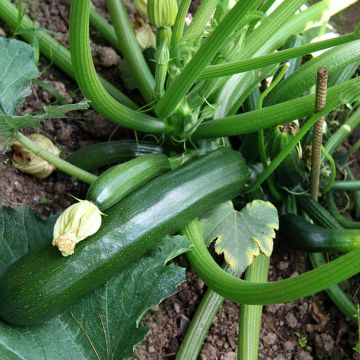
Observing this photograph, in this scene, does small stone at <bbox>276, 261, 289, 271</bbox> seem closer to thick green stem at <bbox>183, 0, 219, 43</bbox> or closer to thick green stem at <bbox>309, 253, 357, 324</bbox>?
thick green stem at <bbox>309, 253, 357, 324</bbox>

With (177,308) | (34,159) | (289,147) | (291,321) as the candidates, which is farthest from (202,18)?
(291,321)

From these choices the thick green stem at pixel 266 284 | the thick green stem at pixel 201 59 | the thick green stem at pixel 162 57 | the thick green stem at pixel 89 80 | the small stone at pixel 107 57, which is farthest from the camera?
the small stone at pixel 107 57

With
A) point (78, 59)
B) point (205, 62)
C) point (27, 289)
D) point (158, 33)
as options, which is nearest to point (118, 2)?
point (158, 33)

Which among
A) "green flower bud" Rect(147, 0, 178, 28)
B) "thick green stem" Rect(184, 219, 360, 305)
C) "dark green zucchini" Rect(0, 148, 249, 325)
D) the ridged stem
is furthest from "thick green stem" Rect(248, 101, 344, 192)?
"green flower bud" Rect(147, 0, 178, 28)

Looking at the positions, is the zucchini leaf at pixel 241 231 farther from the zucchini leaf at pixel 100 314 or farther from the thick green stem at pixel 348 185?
the thick green stem at pixel 348 185

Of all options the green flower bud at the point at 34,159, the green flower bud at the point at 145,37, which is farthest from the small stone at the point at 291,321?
the green flower bud at the point at 145,37

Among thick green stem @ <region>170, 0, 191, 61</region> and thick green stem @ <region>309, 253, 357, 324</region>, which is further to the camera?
thick green stem @ <region>309, 253, 357, 324</region>
